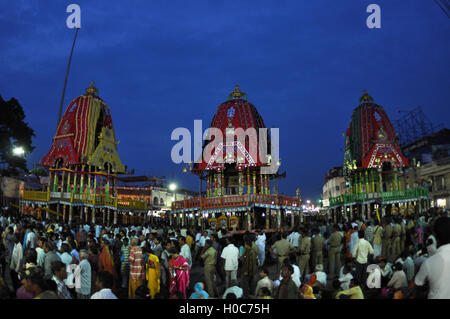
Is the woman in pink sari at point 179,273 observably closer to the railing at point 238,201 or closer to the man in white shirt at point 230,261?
the man in white shirt at point 230,261

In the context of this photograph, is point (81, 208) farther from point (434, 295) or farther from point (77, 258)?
point (434, 295)

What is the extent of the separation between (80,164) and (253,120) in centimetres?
1720

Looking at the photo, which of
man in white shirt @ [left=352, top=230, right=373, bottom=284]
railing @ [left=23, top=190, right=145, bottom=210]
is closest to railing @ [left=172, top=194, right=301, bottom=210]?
railing @ [left=23, top=190, right=145, bottom=210]

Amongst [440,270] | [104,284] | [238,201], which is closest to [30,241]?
[104,284]

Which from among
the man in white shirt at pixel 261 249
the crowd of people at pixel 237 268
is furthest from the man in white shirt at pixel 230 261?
the man in white shirt at pixel 261 249

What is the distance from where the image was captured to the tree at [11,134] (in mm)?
37438

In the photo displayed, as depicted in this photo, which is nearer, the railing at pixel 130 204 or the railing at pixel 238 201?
the railing at pixel 238 201

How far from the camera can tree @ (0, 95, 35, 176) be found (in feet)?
123

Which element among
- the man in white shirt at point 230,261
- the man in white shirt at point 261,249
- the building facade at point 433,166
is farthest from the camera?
the building facade at point 433,166

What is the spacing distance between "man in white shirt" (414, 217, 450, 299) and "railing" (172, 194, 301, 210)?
25.5 m

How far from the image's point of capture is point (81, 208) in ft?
124

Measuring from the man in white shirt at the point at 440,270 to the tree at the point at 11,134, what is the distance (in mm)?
39689

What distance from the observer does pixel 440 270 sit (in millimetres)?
4137

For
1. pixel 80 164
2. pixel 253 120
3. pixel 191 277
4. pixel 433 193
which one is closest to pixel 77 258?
pixel 191 277
